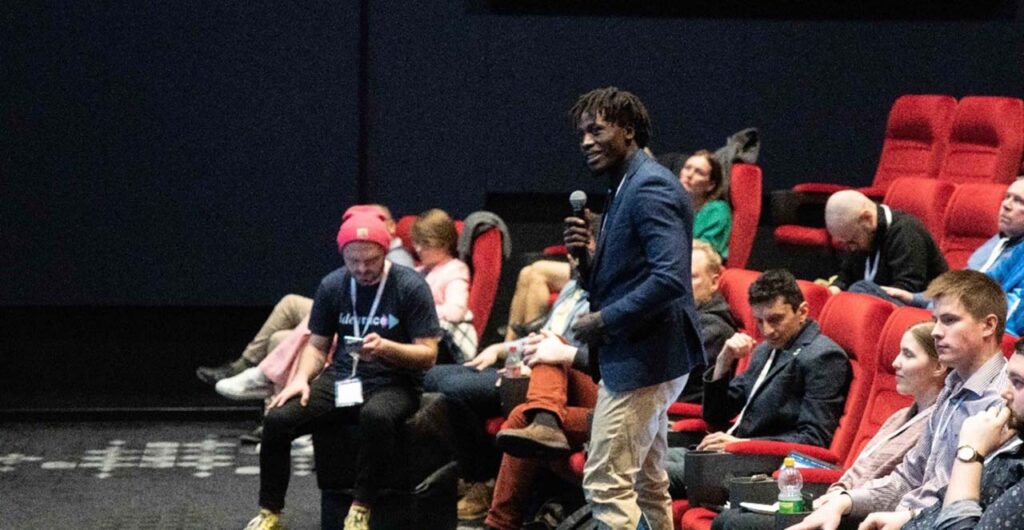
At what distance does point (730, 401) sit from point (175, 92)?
3.69m

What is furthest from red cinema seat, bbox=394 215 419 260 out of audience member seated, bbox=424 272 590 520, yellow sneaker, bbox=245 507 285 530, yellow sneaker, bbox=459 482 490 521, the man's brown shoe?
the man's brown shoe

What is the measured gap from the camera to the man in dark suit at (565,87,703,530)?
3.74m

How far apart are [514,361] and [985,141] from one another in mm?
2466

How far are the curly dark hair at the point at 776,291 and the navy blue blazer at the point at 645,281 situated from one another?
24.5 inches

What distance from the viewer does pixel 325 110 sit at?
7.56m

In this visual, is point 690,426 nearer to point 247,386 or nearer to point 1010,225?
point 1010,225

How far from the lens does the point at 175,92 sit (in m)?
7.45

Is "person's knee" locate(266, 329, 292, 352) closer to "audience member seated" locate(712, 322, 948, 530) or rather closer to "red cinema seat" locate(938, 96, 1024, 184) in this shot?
"red cinema seat" locate(938, 96, 1024, 184)

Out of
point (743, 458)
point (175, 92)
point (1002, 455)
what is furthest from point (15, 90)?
point (1002, 455)

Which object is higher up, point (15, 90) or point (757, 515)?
point (15, 90)

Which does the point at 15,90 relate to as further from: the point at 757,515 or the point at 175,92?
the point at 757,515

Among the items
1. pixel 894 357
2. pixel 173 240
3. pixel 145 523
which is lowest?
pixel 145 523

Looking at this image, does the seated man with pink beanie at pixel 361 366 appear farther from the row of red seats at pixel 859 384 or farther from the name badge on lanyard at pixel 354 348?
the row of red seats at pixel 859 384

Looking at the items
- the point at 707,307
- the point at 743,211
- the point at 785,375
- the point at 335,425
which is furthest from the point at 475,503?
the point at 743,211
